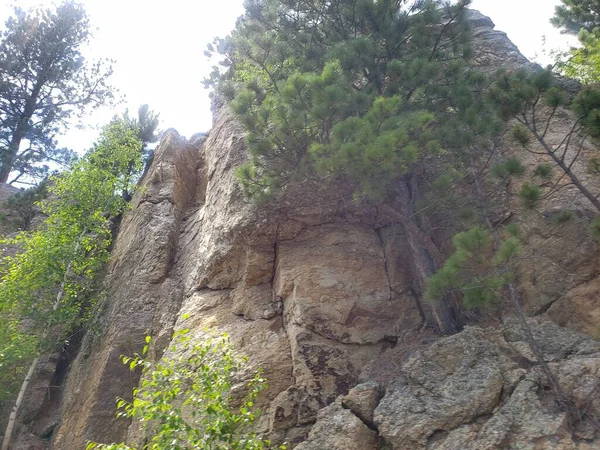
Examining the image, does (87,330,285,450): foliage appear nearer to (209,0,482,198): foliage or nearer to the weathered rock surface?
the weathered rock surface

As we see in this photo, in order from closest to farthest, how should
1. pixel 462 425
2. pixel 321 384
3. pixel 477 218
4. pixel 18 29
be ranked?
pixel 462 425
pixel 321 384
pixel 477 218
pixel 18 29

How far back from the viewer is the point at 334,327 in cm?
875

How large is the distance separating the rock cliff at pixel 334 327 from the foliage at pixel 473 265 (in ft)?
3.28

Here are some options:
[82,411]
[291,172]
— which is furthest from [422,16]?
[82,411]

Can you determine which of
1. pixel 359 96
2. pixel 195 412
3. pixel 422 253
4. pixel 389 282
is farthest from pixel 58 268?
pixel 422 253

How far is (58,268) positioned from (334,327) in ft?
21.8

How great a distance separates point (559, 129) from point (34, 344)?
11131mm

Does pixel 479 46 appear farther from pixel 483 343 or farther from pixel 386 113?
pixel 483 343

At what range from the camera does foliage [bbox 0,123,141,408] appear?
1079 cm

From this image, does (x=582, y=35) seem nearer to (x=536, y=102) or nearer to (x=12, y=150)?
(x=536, y=102)

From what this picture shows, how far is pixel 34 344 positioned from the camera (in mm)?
10344

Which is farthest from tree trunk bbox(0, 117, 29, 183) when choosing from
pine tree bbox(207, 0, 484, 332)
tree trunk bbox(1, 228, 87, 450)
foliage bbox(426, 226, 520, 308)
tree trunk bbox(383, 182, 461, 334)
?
foliage bbox(426, 226, 520, 308)

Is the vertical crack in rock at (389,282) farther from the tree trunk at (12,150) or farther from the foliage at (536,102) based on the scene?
the tree trunk at (12,150)

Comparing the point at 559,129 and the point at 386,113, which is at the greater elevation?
the point at 559,129
